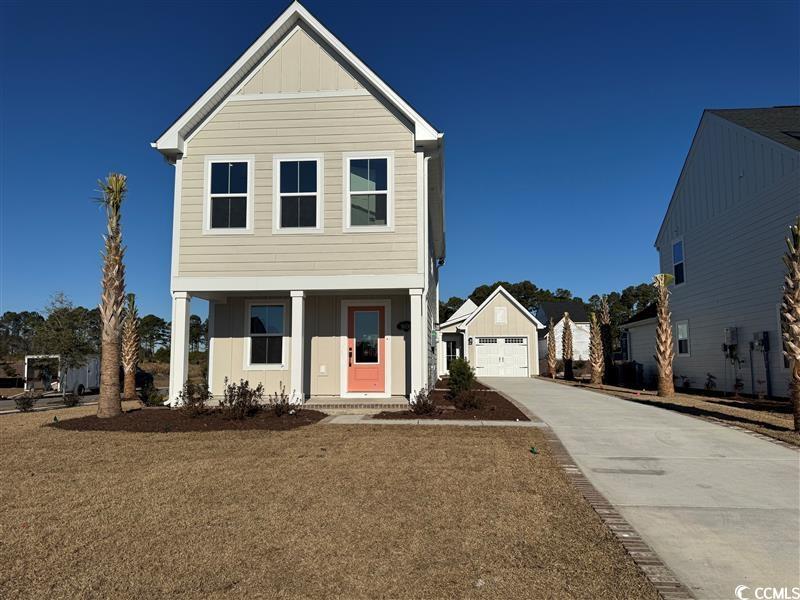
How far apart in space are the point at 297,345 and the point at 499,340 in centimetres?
2010

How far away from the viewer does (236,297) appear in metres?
13.8

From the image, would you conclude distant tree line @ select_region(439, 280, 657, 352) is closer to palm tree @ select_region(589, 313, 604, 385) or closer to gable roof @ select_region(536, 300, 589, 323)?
gable roof @ select_region(536, 300, 589, 323)

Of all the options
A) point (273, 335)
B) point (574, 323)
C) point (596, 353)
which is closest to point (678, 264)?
point (596, 353)

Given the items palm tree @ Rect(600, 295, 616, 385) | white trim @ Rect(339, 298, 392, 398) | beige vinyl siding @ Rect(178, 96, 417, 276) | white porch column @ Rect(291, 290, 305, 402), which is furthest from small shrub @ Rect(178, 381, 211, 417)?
palm tree @ Rect(600, 295, 616, 385)

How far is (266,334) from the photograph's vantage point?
537 inches

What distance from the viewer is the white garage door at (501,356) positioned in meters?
30.4

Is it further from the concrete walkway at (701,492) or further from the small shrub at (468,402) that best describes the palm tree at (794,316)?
the small shrub at (468,402)

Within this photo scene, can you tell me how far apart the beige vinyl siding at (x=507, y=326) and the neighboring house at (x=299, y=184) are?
18.2 meters

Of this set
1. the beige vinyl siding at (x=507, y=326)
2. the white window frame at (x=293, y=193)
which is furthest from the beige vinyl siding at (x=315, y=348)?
the beige vinyl siding at (x=507, y=326)

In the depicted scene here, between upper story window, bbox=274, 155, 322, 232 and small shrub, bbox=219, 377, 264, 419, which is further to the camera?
upper story window, bbox=274, 155, 322, 232

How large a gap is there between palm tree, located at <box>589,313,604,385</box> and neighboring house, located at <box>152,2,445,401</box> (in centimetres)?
1395

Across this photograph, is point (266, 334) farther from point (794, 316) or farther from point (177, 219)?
point (794, 316)

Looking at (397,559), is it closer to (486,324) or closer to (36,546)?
(36,546)

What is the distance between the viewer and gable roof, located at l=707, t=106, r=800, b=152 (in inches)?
600
